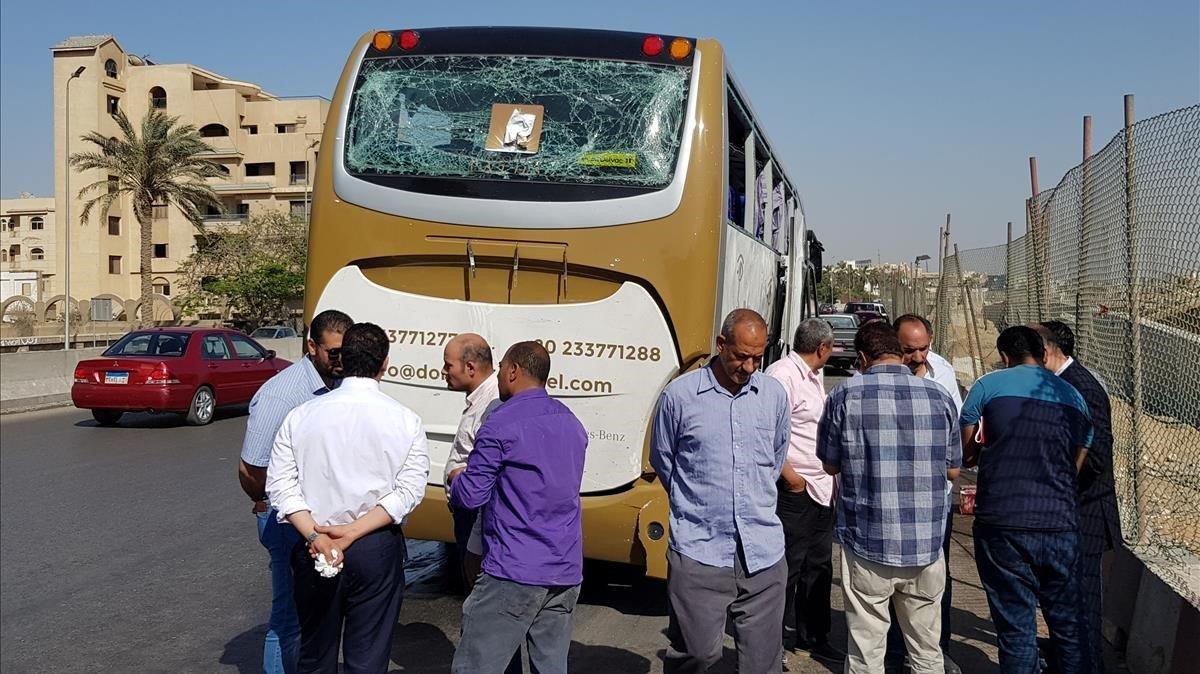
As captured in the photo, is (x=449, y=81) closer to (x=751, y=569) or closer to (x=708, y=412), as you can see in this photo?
(x=708, y=412)

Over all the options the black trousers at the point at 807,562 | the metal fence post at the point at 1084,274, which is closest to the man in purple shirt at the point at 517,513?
the black trousers at the point at 807,562

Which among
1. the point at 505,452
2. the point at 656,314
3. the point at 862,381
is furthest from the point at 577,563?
the point at 656,314

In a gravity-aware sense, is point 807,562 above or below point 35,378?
below

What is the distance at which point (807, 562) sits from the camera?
5.72 meters

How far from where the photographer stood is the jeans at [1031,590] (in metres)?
4.56

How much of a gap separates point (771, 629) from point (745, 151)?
4.46m

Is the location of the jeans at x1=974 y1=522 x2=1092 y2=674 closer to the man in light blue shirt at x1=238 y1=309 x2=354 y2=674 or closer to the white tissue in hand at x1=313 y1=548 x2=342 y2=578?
the white tissue in hand at x1=313 y1=548 x2=342 y2=578

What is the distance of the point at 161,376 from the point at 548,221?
37.7ft

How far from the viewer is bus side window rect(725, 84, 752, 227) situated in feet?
22.6

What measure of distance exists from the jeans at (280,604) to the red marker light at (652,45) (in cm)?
364

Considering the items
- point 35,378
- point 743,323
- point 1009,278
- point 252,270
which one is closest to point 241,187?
point 252,270

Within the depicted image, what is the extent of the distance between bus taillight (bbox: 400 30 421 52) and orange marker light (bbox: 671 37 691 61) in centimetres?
167

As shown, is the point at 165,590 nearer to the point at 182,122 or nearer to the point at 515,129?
the point at 515,129

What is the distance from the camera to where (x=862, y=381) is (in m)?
4.47
